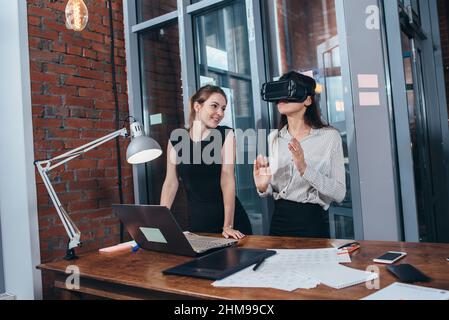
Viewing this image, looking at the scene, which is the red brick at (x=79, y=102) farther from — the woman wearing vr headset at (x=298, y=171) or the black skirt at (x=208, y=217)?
the woman wearing vr headset at (x=298, y=171)

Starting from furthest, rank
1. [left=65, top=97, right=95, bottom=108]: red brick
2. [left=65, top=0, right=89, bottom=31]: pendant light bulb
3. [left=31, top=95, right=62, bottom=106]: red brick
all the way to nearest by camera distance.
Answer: [left=65, top=97, right=95, bottom=108]: red brick → [left=31, top=95, right=62, bottom=106]: red brick → [left=65, top=0, right=89, bottom=31]: pendant light bulb

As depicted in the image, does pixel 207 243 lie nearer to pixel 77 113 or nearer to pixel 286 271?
pixel 286 271

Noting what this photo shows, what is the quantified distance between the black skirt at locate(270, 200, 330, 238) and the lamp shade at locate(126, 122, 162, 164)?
2.21 ft

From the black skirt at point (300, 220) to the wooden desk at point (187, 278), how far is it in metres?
0.32

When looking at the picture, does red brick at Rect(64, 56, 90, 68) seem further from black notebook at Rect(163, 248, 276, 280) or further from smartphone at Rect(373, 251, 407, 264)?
smartphone at Rect(373, 251, 407, 264)

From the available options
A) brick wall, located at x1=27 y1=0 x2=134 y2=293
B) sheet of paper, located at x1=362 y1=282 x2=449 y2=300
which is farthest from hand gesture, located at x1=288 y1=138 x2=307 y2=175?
brick wall, located at x1=27 y1=0 x2=134 y2=293

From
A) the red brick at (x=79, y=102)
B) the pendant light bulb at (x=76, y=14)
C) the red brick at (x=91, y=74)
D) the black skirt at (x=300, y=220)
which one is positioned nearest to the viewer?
the black skirt at (x=300, y=220)

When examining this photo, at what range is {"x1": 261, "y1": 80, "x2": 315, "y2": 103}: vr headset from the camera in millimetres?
1841

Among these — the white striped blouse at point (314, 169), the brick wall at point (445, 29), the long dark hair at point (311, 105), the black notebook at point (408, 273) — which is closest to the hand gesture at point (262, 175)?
the white striped blouse at point (314, 169)

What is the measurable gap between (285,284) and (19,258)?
211 cm

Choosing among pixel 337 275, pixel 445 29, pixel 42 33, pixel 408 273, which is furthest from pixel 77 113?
pixel 445 29

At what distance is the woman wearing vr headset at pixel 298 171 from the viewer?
6.03 feet

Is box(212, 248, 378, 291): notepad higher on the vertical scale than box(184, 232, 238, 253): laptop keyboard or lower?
lower
